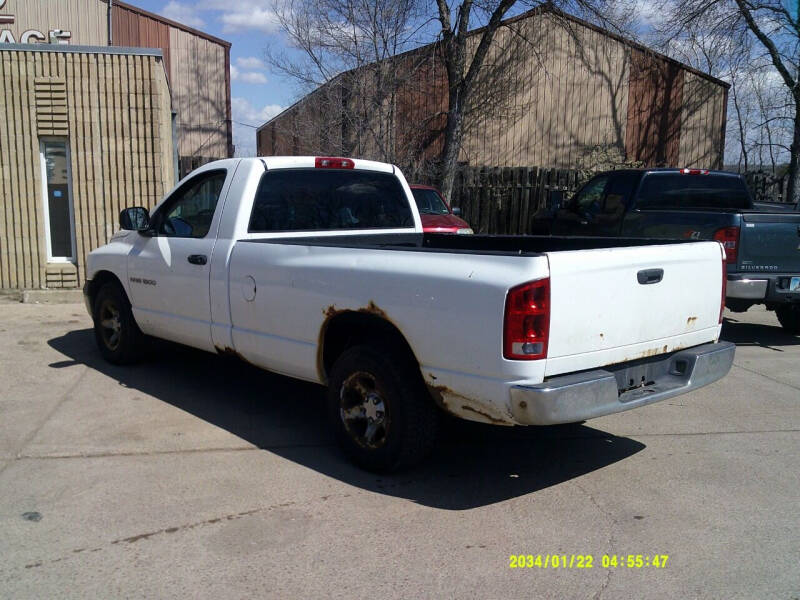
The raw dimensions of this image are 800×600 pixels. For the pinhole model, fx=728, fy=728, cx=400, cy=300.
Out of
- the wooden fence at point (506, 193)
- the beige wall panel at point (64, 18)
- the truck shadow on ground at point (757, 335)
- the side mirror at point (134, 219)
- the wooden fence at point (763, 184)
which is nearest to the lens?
the side mirror at point (134, 219)

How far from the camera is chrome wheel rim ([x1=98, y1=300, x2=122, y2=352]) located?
23.3 ft

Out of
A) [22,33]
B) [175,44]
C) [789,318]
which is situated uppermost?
[175,44]

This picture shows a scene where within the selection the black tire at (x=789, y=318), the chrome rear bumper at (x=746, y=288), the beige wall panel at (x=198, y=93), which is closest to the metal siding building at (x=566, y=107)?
the beige wall panel at (x=198, y=93)

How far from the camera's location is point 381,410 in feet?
14.9

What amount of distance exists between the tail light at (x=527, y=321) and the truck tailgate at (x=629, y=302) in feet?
0.17

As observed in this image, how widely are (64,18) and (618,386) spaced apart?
19.6 meters

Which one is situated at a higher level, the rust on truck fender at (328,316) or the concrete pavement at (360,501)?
the rust on truck fender at (328,316)

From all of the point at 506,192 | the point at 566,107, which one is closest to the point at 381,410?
the point at 506,192

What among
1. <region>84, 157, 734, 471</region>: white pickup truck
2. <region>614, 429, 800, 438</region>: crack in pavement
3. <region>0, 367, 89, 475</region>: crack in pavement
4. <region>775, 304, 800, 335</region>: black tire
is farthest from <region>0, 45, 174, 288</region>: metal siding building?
<region>775, 304, 800, 335</region>: black tire

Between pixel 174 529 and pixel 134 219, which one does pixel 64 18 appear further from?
pixel 174 529

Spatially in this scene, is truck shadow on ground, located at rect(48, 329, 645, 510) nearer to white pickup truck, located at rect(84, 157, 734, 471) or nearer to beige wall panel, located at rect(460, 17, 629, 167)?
white pickup truck, located at rect(84, 157, 734, 471)

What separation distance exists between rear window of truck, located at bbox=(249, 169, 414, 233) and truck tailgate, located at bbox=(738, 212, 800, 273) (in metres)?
4.06

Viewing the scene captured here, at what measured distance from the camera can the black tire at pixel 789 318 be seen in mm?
9308

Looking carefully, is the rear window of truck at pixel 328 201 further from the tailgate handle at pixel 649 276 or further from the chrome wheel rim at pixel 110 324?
the tailgate handle at pixel 649 276
